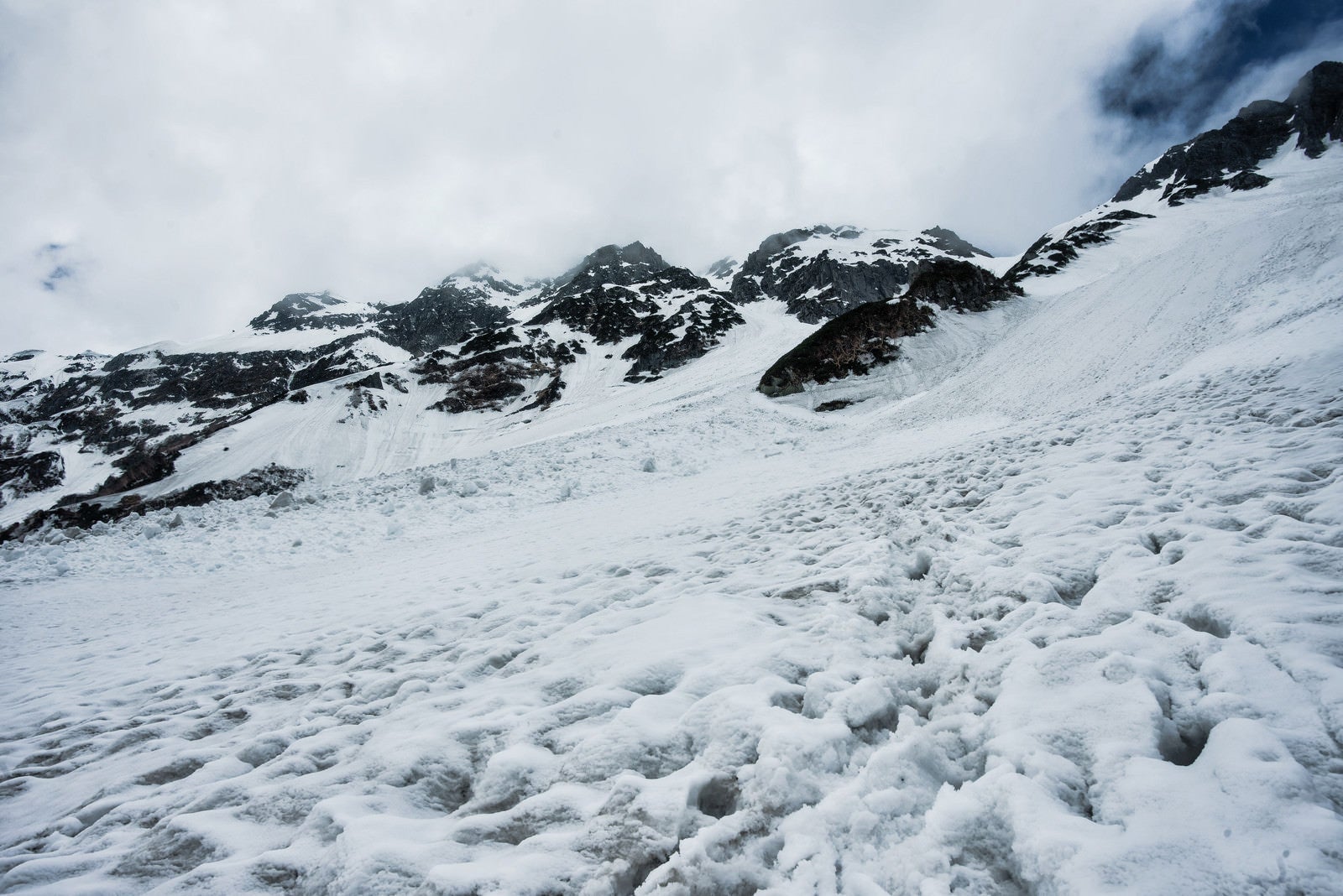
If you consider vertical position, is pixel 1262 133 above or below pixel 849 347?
above

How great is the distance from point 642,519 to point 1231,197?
9818cm

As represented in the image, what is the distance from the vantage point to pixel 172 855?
2.55 m

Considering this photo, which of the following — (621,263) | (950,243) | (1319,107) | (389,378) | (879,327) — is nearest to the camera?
(879,327)

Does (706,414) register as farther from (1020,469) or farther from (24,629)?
(24,629)

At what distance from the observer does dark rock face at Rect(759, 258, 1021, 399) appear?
97.2 ft

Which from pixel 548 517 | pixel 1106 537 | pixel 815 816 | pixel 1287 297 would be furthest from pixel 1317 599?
pixel 1287 297

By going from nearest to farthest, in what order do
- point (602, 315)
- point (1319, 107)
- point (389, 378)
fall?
point (389, 378) → point (1319, 107) → point (602, 315)

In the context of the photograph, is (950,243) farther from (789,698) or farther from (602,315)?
(789,698)

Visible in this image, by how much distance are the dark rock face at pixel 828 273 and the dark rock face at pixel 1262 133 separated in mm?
42754

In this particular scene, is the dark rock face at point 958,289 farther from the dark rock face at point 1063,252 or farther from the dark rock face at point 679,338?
the dark rock face at point 679,338

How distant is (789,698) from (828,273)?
119 meters

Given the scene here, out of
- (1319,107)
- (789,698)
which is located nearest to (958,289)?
(789,698)

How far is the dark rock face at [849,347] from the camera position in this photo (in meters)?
29.5

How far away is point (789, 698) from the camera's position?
10.4ft
